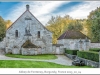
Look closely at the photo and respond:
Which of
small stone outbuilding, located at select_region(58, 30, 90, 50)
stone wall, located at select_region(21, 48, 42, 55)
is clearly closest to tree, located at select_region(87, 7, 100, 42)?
small stone outbuilding, located at select_region(58, 30, 90, 50)

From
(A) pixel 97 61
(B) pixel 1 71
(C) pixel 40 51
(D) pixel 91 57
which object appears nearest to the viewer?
(B) pixel 1 71

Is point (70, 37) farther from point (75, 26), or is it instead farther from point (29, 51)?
point (29, 51)

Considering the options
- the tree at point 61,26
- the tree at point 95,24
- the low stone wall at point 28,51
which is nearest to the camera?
the low stone wall at point 28,51

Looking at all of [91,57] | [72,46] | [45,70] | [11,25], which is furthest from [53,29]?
[45,70]

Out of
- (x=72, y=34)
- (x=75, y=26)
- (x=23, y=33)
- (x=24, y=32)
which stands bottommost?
(x=72, y=34)

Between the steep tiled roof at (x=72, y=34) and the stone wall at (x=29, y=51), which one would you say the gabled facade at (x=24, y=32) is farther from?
the steep tiled roof at (x=72, y=34)

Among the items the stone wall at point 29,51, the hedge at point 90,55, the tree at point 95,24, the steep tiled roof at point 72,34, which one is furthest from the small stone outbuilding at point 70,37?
the hedge at point 90,55

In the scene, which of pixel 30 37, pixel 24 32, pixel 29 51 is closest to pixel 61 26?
pixel 30 37

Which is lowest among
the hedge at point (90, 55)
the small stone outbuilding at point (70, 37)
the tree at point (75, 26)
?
the hedge at point (90, 55)

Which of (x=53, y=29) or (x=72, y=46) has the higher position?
(x=53, y=29)

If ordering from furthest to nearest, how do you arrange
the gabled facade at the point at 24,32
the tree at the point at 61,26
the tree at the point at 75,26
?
the gabled facade at the point at 24,32
the tree at the point at 75,26
the tree at the point at 61,26

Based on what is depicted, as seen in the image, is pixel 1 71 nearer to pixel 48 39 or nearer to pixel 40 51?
pixel 40 51

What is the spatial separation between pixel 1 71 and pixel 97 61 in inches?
311

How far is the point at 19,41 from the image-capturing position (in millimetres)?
34750
